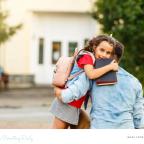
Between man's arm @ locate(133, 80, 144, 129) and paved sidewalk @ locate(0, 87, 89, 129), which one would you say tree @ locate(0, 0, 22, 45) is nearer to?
paved sidewalk @ locate(0, 87, 89, 129)

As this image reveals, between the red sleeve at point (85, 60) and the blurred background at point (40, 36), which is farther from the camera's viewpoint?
the blurred background at point (40, 36)

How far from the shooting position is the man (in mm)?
5887

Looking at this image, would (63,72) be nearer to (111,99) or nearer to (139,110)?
(111,99)

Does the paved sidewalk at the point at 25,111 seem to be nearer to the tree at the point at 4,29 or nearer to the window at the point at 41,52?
the tree at the point at 4,29

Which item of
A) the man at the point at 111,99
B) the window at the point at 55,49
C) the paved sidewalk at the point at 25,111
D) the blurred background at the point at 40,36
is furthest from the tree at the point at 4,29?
the man at the point at 111,99

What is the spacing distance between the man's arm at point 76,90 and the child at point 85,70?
4 cm

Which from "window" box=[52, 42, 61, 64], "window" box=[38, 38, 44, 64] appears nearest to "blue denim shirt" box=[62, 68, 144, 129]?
"window" box=[38, 38, 44, 64]

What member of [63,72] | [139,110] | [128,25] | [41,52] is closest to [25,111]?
[128,25]

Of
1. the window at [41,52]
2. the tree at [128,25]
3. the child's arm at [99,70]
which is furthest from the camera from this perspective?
the window at [41,52]

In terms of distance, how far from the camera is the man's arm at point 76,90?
5.89 metres

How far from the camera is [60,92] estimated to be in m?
6.04

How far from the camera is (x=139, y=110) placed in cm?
607

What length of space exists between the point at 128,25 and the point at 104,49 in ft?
50.5
